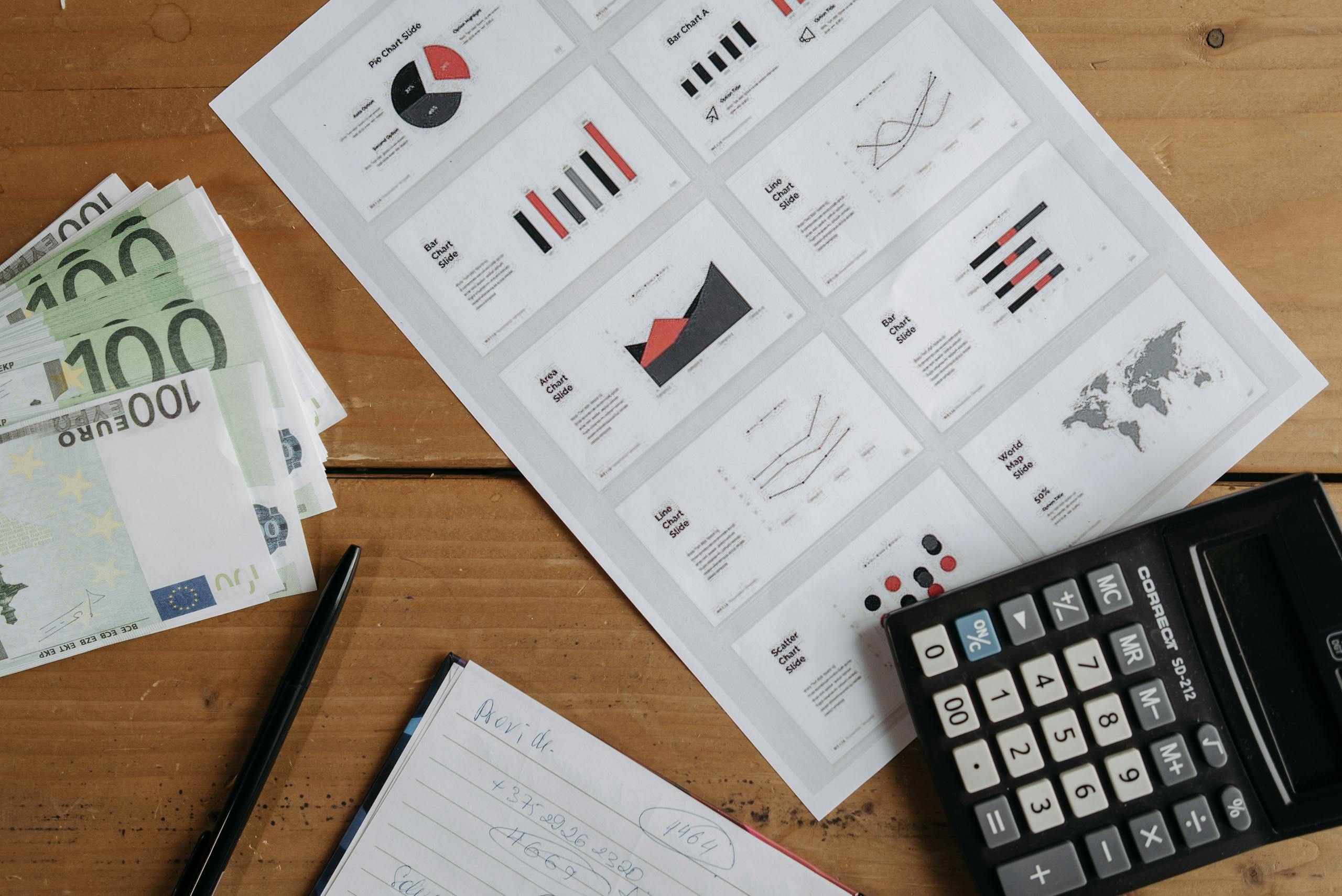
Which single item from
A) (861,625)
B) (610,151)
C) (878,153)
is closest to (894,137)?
(878,153)

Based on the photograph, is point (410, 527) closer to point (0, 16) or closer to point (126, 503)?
point (126, 503)

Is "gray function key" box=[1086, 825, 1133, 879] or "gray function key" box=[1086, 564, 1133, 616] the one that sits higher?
"gray function key" box=[1086, 564, 1133, 616]

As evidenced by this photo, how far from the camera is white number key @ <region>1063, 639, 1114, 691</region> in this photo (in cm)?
38

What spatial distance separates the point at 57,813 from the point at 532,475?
29 cm

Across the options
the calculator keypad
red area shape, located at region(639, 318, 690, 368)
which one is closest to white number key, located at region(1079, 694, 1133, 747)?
the calculator keypad

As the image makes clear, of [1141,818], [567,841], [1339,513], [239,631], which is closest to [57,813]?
[239,631]

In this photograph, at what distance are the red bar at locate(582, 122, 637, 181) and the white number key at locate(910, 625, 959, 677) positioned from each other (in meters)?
0.26

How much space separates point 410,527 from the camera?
42 centimetres

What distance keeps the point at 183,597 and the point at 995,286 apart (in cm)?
43

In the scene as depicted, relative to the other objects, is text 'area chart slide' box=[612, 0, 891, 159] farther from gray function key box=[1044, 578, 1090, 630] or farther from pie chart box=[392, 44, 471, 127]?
gray function key box=[1044, 578, 1090, 630]

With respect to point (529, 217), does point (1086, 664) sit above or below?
below

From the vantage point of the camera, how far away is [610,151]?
1.37 feet

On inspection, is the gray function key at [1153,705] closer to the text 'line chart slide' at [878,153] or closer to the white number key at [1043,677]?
the white number key at [1043,677]

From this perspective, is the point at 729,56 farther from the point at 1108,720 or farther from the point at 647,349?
the point at 1108,720
